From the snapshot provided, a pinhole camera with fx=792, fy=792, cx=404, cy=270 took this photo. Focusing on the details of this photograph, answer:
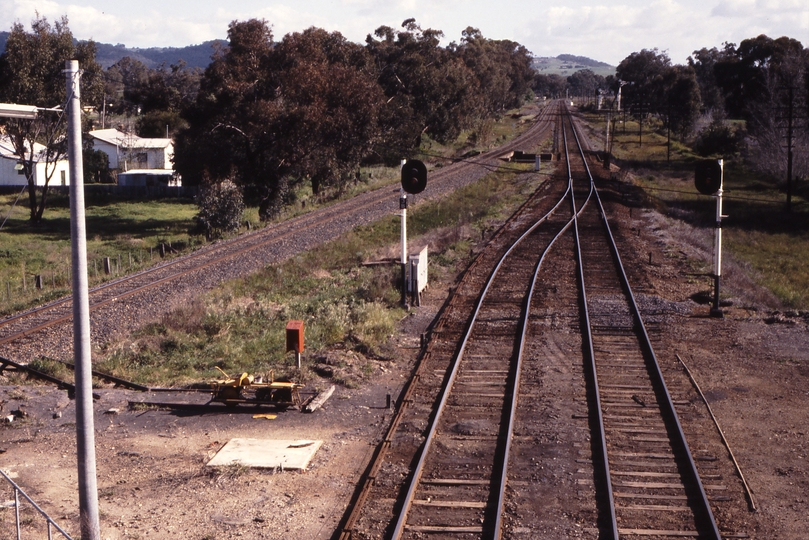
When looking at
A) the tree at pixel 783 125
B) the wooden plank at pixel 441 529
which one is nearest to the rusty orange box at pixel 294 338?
the wooden plank at pixel 441 529

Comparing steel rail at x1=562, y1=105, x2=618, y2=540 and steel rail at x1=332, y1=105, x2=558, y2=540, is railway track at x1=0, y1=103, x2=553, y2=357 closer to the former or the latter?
steel rail at x1=332, y1=105, x2=558, y2=540

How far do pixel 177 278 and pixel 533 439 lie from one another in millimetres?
13923

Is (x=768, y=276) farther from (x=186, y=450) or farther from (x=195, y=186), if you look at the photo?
(x=195, y=186)

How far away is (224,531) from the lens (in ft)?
25.3

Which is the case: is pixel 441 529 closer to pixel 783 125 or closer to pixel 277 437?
pixel 277 437

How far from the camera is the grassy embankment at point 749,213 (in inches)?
1057

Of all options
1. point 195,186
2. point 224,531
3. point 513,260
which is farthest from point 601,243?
point 195,186

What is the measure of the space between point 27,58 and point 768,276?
34.8m

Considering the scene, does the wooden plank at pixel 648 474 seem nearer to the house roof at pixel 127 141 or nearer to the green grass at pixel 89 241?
the green grass at pixel 89 241

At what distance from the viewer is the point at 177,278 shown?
21422 millimetres

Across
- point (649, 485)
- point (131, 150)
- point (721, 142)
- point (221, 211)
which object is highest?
point (721, 142)

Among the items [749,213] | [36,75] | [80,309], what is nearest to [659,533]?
[80,309]

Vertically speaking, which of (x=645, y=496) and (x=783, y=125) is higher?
(x=783, y=125)

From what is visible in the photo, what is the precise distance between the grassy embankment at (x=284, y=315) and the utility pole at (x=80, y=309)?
6.31 m
